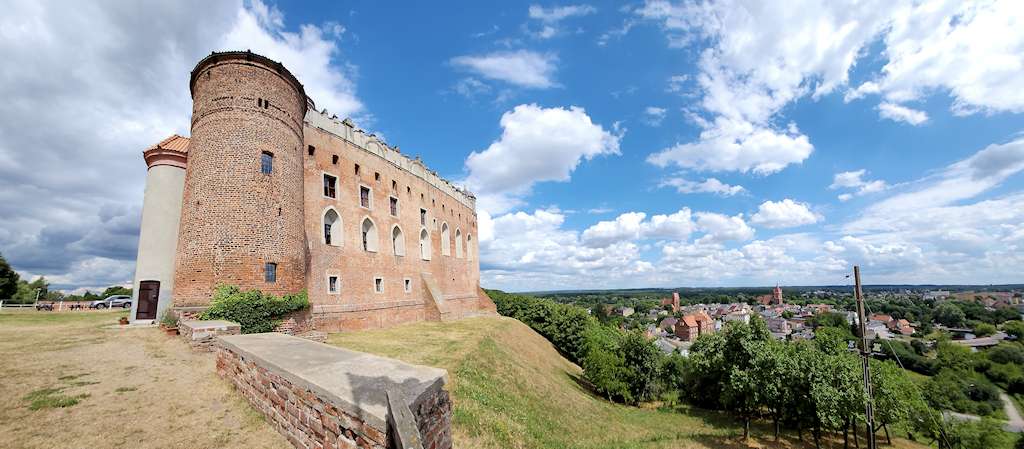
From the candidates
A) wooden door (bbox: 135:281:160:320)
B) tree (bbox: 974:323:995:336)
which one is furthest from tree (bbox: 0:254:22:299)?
tree (bbox: 974:323:995:336)

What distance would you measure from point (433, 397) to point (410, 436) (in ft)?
5.02

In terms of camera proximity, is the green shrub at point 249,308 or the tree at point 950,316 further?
the tree at point 950,316

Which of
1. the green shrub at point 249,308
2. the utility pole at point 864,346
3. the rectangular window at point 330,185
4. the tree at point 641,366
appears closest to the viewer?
the utility pole at point 864,346

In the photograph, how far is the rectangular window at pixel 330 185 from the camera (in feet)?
70.5

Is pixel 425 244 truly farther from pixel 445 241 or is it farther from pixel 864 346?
pixel 864 346

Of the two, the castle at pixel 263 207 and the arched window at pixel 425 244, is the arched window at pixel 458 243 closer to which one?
the arched window at pixel 425 244

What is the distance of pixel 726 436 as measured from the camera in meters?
21.7

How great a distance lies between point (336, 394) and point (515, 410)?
29.5 feet

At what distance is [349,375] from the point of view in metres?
5.58

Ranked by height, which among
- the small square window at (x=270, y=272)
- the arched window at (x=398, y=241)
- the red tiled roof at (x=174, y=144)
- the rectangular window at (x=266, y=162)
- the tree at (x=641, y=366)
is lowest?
the tree at (x=641, y=366)

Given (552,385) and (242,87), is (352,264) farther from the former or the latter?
(552,385)

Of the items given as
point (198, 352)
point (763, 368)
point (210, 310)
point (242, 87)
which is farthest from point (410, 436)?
point (763, 368)

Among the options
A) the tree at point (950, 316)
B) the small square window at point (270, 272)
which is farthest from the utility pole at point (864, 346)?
the tree at point (950, 316)

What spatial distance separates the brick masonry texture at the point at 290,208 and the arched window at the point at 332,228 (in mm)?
78
